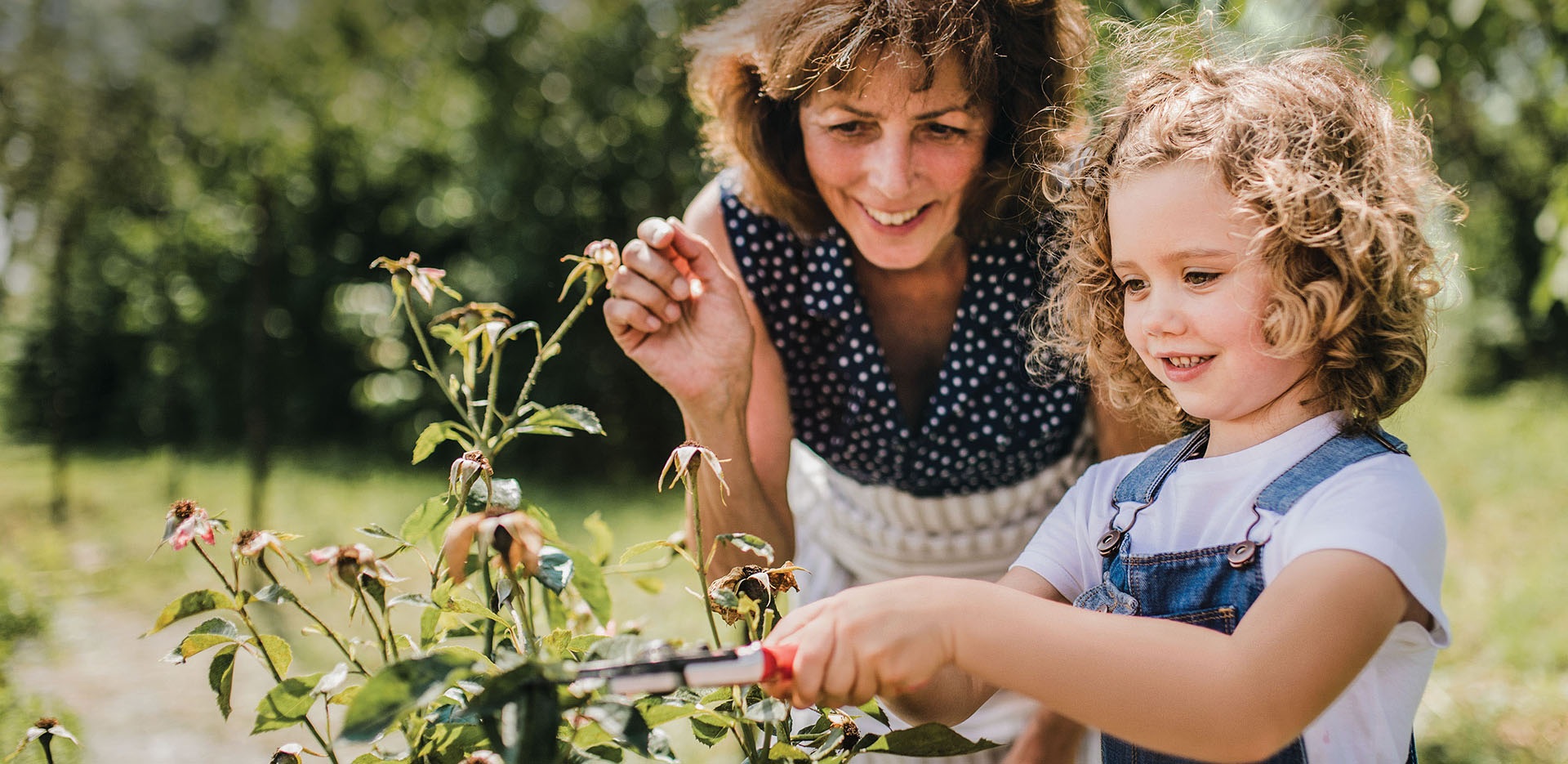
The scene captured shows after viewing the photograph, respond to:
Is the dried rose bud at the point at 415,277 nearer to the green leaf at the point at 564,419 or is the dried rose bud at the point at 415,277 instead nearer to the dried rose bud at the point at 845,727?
the green leaf at the point at 564,419

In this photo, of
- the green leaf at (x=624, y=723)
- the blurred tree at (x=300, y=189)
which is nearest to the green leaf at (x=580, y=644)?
the green leaf at (x=624, y=723)

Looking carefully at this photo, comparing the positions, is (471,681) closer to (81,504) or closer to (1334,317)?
(1334,317)

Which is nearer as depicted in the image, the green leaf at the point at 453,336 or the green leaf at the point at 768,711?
the green leaf at the point at 768,711

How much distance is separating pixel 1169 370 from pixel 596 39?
6.02 m

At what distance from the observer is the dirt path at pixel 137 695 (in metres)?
3.09

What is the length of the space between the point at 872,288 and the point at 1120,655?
1282mm

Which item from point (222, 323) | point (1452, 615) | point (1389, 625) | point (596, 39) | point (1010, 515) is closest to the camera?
point (1389, 625)

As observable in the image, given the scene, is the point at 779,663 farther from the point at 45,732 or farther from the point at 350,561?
the point at 45,732

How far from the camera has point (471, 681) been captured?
97 centimetres

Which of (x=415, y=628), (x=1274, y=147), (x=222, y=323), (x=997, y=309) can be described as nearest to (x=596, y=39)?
(x=222, y=323)

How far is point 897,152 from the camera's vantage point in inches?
65.6

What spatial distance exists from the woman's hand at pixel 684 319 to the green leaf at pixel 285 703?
2.42ft

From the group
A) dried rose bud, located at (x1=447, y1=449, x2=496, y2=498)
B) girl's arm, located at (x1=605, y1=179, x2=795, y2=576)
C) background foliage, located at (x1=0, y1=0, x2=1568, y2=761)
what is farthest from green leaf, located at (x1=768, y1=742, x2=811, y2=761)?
background foliage, located at (x1=0, y1=0, x2=1568, y2=761)

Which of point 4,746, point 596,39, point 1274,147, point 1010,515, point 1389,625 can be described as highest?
point 596,39
